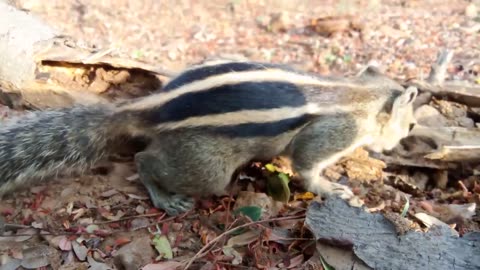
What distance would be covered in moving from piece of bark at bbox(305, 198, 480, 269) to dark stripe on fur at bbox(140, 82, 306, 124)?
754mm

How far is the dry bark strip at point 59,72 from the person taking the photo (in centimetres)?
466

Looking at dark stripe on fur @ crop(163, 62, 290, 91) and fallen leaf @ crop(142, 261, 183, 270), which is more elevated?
dark stripe on fur @ crop(163, 62, 290, 91)

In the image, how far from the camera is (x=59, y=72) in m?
4.82

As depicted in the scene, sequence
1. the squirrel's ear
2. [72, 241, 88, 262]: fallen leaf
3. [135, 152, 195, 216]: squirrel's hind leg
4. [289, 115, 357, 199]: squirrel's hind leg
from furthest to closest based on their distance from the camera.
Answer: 1. the squirrel's ear
2. [289, 115, 357, 199]: squirrel's hind leg
3. [135, 152, 195, 216]: squirrel's hind leg
4. [72, 241, 88, 262]: fallen leaf

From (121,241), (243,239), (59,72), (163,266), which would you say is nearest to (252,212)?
(243,239)

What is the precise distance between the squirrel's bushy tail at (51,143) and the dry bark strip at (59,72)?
717 mm

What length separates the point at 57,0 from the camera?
8320 mm

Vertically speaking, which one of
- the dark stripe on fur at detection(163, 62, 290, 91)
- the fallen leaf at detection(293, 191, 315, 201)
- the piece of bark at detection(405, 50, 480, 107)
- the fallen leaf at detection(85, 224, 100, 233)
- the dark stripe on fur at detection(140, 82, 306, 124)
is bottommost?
the fallen leaf at detection(293, 191, 315, 201)

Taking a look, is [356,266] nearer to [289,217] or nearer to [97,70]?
[289,217]

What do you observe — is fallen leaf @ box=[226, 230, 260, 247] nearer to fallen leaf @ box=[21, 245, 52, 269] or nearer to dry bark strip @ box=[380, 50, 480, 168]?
fallen leaf @ box=[21, 245, 52, 269]

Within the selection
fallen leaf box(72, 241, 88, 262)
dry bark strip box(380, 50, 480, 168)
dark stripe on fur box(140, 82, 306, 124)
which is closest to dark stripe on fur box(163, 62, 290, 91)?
dark stripe on fur box(140, 82, 306, 124)

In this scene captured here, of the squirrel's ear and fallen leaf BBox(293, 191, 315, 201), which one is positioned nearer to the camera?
fallen leaf BBox(293, 191, 315, 201)

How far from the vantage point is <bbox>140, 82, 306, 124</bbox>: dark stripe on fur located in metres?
3.73

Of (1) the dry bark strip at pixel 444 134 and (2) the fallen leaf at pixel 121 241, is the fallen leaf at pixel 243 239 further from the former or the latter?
(1) the dry bark strip at pixel 444 134
